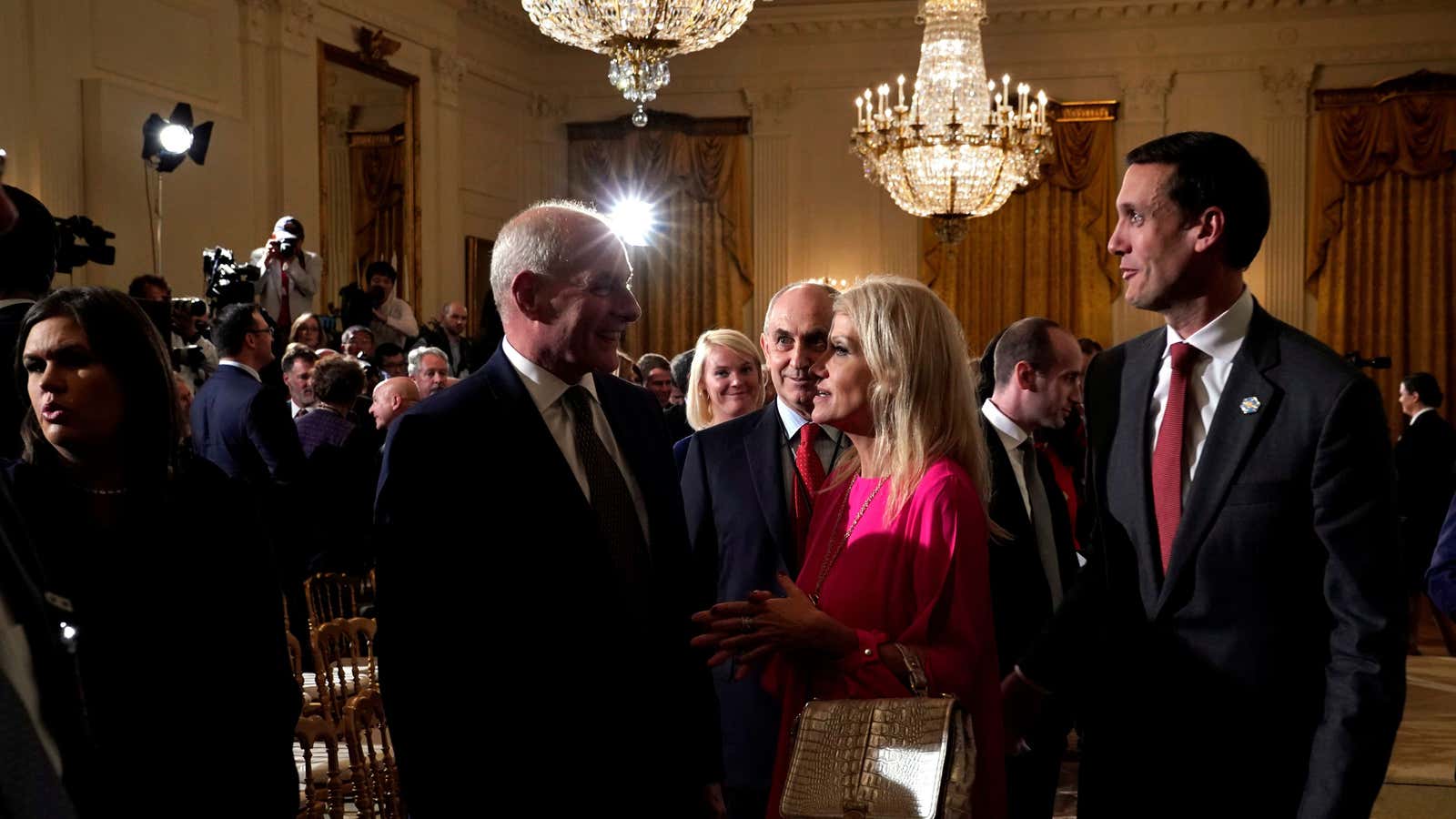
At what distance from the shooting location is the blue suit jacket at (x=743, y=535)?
2980mm

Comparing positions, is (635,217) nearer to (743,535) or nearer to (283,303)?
(283,303)

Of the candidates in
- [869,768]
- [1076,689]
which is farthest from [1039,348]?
[869,768]

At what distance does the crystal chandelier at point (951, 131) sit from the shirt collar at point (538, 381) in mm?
7248

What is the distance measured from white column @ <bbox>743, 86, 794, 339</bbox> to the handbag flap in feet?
42.4

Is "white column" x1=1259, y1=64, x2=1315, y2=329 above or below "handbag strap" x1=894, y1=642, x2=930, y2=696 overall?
above

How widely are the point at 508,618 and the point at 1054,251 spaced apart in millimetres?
13109

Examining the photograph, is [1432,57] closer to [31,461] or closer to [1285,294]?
Result: [1285,294]

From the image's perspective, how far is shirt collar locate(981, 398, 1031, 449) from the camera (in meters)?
3.95

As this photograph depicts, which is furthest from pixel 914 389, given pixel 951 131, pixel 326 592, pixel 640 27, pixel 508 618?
pixel 951 131

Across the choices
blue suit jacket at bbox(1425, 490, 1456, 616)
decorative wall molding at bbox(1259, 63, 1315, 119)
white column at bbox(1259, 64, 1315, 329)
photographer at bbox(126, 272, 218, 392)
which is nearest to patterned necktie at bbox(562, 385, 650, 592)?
blue suit jacket at bbox(1425, 490, 1456, 616)

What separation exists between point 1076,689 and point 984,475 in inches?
17.0

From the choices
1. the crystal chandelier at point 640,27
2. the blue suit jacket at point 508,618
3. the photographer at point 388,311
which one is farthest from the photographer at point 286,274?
the blue suit jacket at point 508,618

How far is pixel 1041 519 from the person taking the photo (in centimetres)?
384

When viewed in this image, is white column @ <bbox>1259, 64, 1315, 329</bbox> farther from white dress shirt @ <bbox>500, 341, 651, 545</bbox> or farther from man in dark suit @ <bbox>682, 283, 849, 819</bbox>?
white dress shirt @ <bbox>500, 341, 651, 545</bbox>
